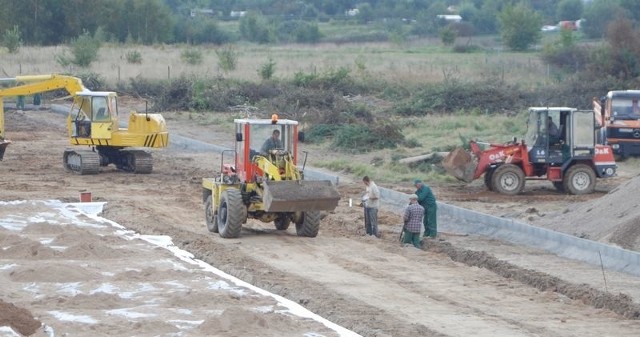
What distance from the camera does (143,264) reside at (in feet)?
62.3

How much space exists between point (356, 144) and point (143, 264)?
1975 cm

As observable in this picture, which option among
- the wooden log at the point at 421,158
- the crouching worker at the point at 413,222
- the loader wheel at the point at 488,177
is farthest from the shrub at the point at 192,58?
the crouching worker at the point at 413,222

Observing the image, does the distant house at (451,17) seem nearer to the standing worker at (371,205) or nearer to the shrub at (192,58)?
the shrub at (192,58)

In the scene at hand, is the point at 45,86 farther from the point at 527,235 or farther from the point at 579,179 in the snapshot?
the point at 527,235

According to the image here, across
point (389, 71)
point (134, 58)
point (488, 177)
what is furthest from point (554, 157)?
point (134, 58)

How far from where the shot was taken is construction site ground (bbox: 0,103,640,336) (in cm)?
1470

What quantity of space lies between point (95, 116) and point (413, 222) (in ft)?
44.8

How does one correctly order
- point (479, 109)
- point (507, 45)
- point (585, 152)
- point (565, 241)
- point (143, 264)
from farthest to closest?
1. point (507, 45)
2. point (479, 109)
3. point (585, 152)
4. point (565, 241)
5. point (143, 264)

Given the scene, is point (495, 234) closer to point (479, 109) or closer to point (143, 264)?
point (143, 264)

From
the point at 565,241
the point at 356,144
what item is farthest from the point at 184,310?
the point at 356,144

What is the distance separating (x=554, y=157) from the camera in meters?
28.3

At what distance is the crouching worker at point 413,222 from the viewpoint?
21.5 metres

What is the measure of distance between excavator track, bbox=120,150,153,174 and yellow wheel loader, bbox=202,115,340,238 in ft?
35.4

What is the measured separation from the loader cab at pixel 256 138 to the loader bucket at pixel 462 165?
800cm
